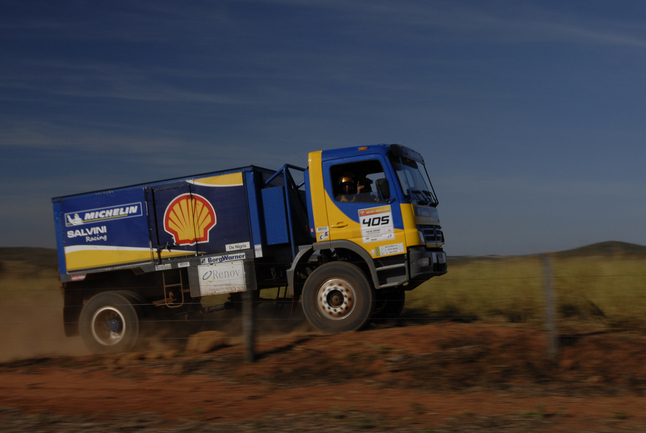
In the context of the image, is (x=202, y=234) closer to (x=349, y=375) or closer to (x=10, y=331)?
(x=349, y=375)

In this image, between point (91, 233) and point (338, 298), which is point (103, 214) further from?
point (338, 298)

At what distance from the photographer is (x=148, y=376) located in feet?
26.5

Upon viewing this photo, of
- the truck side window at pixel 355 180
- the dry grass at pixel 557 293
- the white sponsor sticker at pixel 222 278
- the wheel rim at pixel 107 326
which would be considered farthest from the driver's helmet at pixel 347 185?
the wheel rim at pixel 107 326

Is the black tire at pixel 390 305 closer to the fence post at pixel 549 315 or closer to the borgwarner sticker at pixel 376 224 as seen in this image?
the borgwarner sticker at pixel 376 224

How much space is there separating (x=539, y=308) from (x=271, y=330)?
5.73 metres

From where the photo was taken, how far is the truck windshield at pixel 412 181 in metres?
9.33

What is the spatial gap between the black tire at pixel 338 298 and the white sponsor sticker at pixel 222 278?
1.22 metres

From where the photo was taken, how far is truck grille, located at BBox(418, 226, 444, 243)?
368 inches

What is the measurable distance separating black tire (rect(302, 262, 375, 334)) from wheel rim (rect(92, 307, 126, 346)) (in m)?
3.81

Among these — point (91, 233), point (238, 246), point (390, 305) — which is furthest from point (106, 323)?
point (390, 305)

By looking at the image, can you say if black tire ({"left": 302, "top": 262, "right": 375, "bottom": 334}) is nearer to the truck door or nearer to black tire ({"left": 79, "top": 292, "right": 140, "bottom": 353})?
the truck door

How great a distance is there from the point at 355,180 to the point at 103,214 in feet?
16.1

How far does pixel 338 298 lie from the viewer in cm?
933

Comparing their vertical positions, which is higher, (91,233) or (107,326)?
(91,233)
